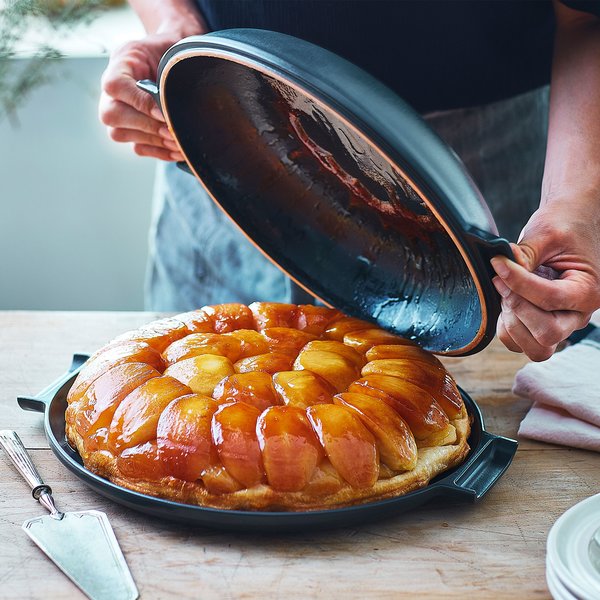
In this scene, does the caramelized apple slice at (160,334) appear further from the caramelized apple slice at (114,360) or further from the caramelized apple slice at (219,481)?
the caramelized apple slice at (219,481)

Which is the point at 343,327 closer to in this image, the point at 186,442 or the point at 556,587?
the point at 186,442

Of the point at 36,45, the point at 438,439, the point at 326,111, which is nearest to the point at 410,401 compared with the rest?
the point at 438,439

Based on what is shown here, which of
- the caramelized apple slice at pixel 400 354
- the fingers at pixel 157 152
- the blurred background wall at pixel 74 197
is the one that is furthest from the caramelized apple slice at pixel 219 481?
the blurred background wall at pixel 74 197

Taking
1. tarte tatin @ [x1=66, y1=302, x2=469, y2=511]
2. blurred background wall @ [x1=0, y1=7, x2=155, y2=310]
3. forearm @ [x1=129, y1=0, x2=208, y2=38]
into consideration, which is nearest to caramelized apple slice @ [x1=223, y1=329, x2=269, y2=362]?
tarte tatin @ [x1=66, y1=302, x2=469, y2=511]

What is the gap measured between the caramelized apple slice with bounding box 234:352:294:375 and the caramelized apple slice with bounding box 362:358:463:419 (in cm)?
11

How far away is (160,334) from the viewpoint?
1.29 metres

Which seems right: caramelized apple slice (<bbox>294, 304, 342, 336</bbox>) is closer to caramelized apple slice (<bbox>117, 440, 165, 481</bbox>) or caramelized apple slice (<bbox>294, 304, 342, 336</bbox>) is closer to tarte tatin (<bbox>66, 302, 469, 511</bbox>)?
tarte tatin (<bbox>66, 302, 469, 511</bbox>)

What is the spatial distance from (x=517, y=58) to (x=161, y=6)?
68 centimetres

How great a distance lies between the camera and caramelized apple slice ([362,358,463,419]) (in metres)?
1.18

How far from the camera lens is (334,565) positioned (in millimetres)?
975

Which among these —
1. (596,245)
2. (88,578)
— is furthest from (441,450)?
(88,578)

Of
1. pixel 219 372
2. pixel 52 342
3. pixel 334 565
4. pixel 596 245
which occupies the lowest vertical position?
pixel 52 342

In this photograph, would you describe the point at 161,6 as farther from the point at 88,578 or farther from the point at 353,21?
the point at 88,578

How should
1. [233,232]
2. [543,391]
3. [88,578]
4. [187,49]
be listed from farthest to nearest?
[233,232] → [543,391] → [187,49] → [88,578]
